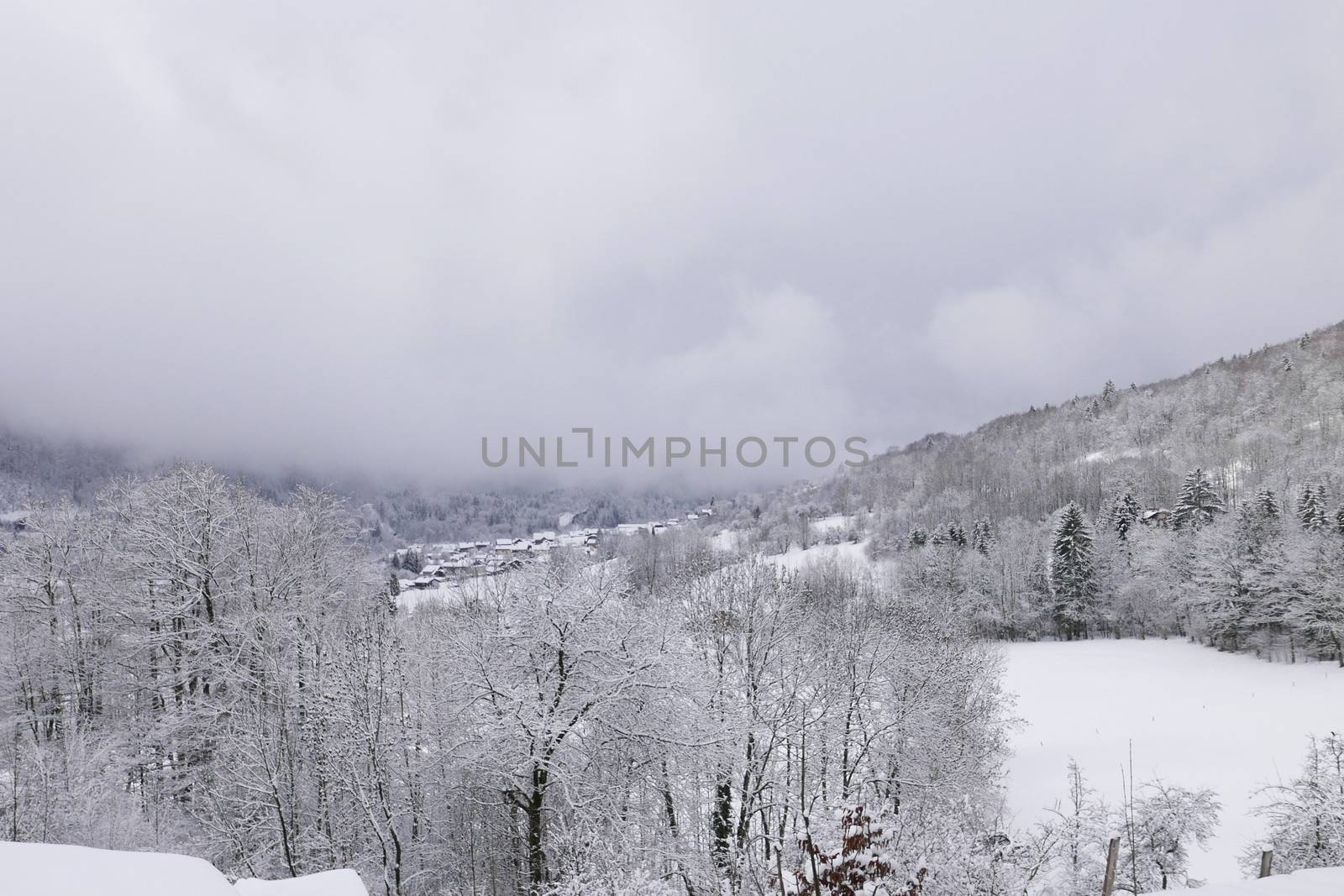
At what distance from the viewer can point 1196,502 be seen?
229 ft

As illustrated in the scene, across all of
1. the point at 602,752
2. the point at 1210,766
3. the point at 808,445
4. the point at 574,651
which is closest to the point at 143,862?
the point at 574,651

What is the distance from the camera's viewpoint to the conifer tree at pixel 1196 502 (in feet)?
220

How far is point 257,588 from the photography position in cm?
1886

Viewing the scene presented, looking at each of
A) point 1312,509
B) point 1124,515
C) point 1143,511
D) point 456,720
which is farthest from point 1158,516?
point 456,720

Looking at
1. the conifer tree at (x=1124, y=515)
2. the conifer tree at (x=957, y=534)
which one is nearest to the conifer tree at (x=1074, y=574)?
the conifer tree at (x=1124, y=515)

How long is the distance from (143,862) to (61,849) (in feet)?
1.12

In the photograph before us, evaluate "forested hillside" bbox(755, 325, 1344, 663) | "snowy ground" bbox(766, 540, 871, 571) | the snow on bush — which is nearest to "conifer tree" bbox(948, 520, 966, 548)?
"forested hillside" bbox(755, 325, 1344, 663)

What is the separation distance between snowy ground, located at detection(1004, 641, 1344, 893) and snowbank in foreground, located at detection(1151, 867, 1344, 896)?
13.1m

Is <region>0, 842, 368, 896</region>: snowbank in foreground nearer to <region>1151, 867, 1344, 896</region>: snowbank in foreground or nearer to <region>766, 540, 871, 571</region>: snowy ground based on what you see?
<region>1151, 867, 1344, 896</region>: snowbank in foreground

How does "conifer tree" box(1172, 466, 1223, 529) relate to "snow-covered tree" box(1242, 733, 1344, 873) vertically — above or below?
above

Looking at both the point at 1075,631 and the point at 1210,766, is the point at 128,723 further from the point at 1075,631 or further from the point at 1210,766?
the point at 1075,631

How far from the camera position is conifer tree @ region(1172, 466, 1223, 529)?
220 feet

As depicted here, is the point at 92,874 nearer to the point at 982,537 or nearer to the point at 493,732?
the point at 493,732

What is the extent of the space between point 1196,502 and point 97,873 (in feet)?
309
